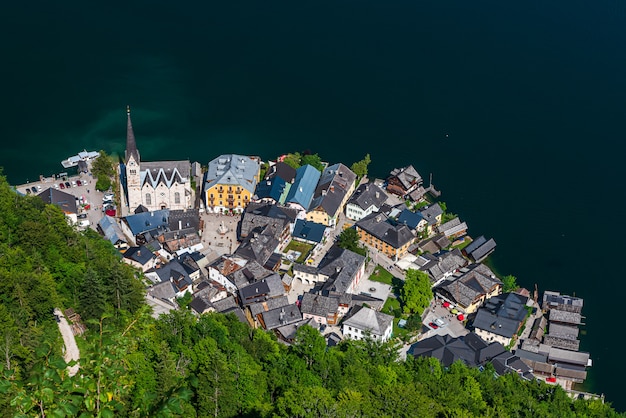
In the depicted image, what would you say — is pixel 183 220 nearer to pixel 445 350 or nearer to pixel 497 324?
pixel 445 350

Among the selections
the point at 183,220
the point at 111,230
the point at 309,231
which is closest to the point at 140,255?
the point at 111,230

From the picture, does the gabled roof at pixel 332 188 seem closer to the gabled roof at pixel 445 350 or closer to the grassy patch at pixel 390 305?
the grassy patch at pixel 390 305

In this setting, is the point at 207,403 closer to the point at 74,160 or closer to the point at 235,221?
the point at 235,221

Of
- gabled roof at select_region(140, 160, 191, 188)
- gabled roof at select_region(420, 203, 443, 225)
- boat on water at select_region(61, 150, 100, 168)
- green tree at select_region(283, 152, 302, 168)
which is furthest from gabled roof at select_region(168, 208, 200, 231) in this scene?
gabled roof at select_region(420, 203, 443, 225)

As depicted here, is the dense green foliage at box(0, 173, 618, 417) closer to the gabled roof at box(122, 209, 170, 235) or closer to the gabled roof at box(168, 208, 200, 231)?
the gabled roof at box(122, 209, 170, 235)

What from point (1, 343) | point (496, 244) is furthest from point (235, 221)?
point (1, 343)

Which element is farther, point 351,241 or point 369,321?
point 351,241
